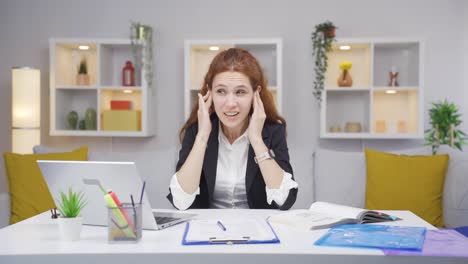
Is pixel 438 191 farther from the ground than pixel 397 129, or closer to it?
closer to it

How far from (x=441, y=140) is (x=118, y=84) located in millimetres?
2848

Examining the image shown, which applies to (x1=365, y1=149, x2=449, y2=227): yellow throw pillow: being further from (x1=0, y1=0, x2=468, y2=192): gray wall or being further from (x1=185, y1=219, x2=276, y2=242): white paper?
(x1=185, y1=219, x2=276, y2=242): white paper

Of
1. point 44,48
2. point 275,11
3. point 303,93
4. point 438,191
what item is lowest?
point 438,191

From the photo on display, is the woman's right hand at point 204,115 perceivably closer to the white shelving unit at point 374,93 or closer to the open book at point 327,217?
the open book at point 327,217

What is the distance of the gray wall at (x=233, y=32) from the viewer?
4.61m

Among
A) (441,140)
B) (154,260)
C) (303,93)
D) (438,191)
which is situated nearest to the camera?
(154,260)

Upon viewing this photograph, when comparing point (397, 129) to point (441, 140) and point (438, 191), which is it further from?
point (438, 191)

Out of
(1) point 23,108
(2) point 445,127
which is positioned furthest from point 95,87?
(2) point 445,127

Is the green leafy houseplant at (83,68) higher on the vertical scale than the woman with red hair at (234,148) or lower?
higher

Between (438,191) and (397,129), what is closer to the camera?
(438,191)

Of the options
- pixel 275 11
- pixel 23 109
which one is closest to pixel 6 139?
pixel 23 109

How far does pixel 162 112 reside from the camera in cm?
481

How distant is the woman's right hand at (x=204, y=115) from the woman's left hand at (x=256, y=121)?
0.19 meters

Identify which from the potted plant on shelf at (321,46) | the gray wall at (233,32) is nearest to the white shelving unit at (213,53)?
the gray wall at (233,32)
